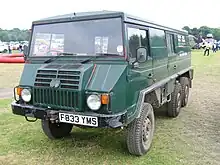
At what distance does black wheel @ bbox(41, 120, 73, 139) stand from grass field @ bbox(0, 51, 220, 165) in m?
0.13

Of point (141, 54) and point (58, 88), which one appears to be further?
point (141, 54)

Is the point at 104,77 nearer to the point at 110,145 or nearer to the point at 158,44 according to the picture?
the point at 110,145

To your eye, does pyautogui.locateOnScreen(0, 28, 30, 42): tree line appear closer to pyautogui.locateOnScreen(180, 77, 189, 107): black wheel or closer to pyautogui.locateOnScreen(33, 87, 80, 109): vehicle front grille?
pyautogui.locateOnScreen(180, 77, 189, 107): black wheel

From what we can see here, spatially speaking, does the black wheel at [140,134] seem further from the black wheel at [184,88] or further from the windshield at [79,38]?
the black wheel at [184,88]

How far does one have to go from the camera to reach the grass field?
4551 mm

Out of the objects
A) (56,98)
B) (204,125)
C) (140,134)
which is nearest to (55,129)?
(56,98)

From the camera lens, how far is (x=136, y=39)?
461 centimetres

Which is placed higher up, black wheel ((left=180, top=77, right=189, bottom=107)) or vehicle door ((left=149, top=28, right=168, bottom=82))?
vehicle door ((left=149, top=28, right=168, bottom=82))

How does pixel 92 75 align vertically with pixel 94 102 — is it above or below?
above

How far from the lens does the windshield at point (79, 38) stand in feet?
14.2

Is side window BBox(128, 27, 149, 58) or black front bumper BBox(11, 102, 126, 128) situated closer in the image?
black front bumper BBox(11, 102, 126, 128)

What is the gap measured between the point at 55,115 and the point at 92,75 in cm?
79

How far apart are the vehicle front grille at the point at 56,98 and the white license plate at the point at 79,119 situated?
127 millimetres

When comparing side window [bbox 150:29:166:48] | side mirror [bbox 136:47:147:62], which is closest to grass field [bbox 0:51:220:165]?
side mirror [bbox 136:47:147:62]
